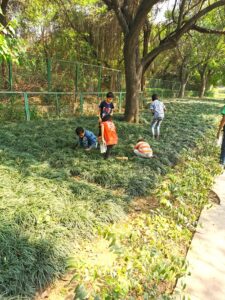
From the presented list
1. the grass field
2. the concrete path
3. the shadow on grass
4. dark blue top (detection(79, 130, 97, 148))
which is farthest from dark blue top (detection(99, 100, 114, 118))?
the shadow on grass

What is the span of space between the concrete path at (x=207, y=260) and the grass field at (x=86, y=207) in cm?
15

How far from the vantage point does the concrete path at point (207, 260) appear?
2598 mm

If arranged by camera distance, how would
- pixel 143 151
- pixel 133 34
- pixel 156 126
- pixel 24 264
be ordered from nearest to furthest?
pixel 24 264 → pixel 143 151 → pixel 156 126 → pixel 133 34

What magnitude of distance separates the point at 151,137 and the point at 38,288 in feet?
20.6

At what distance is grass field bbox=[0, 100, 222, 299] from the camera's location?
8.39 ft

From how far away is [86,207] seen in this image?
371 centimetres

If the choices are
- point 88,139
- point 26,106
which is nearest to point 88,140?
point 88,139

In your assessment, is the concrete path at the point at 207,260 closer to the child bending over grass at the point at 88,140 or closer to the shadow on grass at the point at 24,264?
the shadow on grass at the point at 24,264

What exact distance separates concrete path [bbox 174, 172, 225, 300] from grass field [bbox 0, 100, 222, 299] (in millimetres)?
152

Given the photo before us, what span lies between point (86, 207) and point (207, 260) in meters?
1.70

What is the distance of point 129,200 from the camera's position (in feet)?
13.7

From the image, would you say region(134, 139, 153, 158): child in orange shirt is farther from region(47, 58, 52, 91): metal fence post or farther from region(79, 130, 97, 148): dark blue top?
region(47, 58, 52, 91): metal fence post

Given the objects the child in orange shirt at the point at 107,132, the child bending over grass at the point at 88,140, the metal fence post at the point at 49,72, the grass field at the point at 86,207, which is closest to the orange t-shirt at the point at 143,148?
the grass field at the point at 86,207

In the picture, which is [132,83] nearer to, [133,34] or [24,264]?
[133,34]
